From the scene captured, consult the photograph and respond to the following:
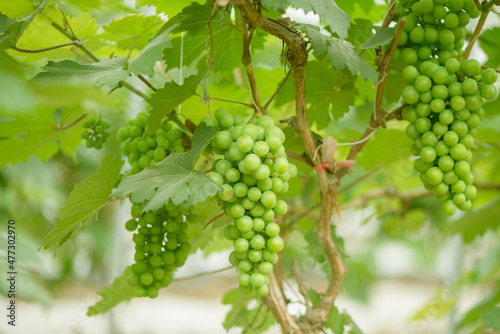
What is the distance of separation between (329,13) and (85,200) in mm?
380

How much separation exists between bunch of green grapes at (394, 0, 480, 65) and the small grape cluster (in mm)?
387

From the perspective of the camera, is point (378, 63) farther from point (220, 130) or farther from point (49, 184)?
point (49, 184)

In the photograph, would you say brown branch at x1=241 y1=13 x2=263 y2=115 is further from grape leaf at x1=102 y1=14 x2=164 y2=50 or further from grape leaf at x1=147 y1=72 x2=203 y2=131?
grape leaf at x1=102 y1=14 x2=164 y2=50

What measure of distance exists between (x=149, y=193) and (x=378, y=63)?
1.19ft

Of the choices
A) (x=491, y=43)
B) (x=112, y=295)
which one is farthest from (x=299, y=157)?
(x=491, y=43)

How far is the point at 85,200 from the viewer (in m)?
0.61

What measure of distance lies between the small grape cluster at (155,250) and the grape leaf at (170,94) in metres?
0.13

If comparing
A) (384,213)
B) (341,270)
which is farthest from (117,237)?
(341,270)

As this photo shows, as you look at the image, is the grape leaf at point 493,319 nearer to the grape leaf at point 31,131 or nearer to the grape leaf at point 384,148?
the grape leaf at point 384,148

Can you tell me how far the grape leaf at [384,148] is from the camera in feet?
2.91

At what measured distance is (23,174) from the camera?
8.63 feet

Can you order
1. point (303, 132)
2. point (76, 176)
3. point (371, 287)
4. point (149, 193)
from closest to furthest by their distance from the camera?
point (149, 193) → point (303, 132) → point (76, 176) → point (371, 287)

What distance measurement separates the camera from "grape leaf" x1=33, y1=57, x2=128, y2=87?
53cm

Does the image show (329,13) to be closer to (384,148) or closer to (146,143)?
(146,143)
